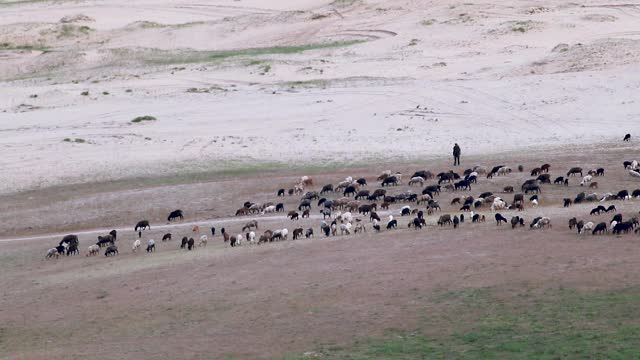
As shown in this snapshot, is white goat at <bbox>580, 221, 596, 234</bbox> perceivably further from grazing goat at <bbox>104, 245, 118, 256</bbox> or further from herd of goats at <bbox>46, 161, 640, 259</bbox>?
grazing goat at <bbox>104, 245, 118, 256</bbox>

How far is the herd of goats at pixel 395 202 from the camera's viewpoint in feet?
97.0

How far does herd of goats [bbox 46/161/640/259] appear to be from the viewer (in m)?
29.6

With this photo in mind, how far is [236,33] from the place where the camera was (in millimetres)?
66438

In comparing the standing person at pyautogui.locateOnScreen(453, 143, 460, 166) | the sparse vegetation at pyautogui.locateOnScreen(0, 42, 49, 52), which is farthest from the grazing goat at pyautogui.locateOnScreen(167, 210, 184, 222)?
the sparse vegetation at pyautogui.locateOnScreen(0, 42, 49, 52)

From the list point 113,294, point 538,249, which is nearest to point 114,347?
point 113,294

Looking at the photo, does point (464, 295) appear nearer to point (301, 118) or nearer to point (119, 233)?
point (119, 233)

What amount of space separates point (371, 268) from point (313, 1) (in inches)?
2067

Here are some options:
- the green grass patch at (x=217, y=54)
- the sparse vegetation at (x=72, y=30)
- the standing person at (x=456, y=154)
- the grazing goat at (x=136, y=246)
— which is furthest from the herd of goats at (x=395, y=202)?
the sparse vegetation at (x=72, y=30)

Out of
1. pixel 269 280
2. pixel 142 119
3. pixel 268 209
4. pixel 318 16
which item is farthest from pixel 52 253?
pixel 318 16

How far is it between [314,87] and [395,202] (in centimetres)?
1664

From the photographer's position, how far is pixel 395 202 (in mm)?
33562

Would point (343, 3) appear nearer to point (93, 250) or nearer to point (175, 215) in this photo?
point (175, 215)

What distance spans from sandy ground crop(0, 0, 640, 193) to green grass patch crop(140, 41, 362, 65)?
27 cm

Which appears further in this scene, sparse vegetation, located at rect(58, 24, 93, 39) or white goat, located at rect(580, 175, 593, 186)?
sparse vegetation, located at rect(58, 24, 93, 39)
